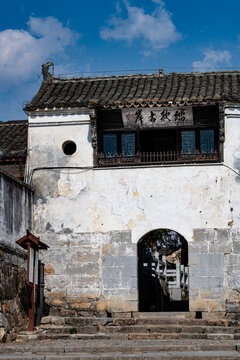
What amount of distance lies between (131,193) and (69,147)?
2421 millimetres

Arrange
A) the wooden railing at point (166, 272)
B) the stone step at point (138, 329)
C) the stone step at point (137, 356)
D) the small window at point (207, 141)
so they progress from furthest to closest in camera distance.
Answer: the wooden railing at point (166, 272), the small window at point (207, 141), the stone step at point (138, 329), the stone step at point (137, 356)

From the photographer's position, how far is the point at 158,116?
19.0 meters

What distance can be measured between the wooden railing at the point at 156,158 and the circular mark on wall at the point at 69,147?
2.82 ft

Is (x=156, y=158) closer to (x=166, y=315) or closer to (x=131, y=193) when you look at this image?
(x=131, y=193)

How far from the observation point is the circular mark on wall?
19.5 meters

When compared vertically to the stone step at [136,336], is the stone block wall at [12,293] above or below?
above

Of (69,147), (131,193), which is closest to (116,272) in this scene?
(131,193)

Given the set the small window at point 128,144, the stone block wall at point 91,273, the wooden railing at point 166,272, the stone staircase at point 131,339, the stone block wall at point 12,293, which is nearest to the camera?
the stone staircase at point 131,339

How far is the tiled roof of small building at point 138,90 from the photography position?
1862 centimetres

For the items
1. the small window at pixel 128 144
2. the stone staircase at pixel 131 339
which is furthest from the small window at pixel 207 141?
the stone staircase at pixel 131 339

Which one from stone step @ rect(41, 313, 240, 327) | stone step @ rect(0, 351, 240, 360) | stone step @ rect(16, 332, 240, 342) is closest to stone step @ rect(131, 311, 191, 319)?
stone step @ rect(41, 313, 240, 327)

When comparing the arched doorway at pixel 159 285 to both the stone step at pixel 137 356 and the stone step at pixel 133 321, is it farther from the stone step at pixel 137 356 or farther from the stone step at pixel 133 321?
the stone step at pixel 137 356

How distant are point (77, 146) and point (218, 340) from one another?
727 centimetres

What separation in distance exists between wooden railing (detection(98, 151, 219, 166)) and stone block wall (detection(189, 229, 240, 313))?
6.89 feet
